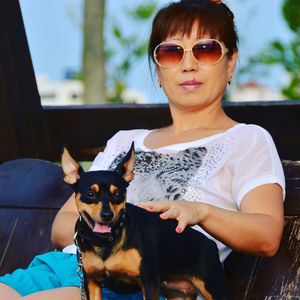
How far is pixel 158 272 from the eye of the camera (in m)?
2.62

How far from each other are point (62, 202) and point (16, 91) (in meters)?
0.68

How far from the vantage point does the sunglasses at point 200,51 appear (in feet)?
10.6

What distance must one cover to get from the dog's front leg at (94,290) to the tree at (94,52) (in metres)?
11.3

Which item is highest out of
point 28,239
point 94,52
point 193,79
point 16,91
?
point 193,79

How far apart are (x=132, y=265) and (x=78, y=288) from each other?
0.45 metres

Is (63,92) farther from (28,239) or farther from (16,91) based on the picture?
(28,239)

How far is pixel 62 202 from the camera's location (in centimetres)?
385

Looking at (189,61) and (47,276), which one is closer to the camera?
(47,276)

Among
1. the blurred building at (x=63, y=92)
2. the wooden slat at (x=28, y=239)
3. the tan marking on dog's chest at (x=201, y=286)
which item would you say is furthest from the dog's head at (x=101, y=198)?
the blurred building at (x=63, y=92)

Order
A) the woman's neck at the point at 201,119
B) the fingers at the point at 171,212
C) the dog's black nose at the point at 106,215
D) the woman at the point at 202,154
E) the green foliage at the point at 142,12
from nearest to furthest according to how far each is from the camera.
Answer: the dog's black nose at the point at 106,215, the fingers at the point at 171,212, the woman at the point at 202,154, the woman's neck at the point at 201,119, the green foliage at the point at 142,12

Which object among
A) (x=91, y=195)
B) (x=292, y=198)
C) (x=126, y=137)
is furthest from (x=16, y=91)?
(x=91, y=195)

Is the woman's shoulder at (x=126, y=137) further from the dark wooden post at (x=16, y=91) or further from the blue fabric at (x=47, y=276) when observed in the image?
the dark wooden post at (x=16, y=91)

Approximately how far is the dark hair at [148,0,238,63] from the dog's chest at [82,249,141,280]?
3.18 feet

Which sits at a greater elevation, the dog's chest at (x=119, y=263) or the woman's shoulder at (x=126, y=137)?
the dog's chest at (x=119, y=263)
